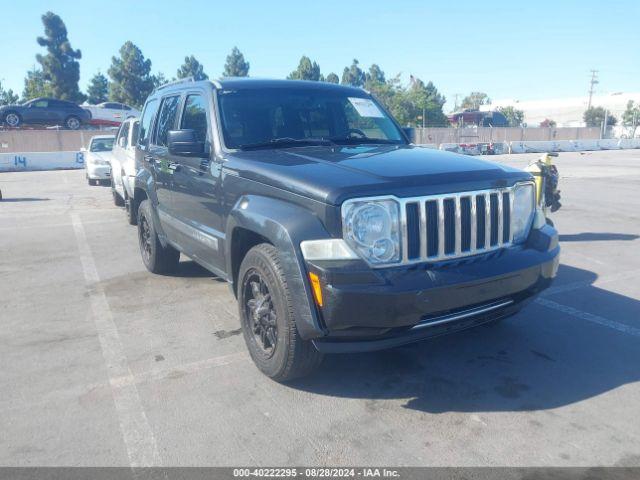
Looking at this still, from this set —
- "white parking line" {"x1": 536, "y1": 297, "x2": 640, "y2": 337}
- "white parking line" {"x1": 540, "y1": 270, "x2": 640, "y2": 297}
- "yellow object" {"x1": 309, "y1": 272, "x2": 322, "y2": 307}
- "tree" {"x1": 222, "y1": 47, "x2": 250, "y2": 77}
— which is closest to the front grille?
"yellow object" {"x1": 309, "y1": 272, "x2": 322, "y2": 307}

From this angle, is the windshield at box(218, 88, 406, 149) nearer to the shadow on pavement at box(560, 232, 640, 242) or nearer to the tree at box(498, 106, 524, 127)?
the shadow on pavement at box(560, 232, 640, 242)

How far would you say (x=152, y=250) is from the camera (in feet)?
20.1

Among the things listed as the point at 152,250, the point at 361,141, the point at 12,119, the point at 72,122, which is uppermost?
the point at 12,119

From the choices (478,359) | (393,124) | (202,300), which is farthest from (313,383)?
(393,124)

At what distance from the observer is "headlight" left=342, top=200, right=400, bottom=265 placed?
299 centimetres

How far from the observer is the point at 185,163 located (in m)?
4.71

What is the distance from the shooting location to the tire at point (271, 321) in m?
3.22

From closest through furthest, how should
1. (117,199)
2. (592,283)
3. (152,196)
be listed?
(592,283)
(152,196)
(117,199)

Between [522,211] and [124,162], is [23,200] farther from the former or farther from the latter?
[522,211]

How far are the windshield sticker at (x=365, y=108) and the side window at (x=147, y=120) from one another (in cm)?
226

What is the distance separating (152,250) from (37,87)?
200 ft

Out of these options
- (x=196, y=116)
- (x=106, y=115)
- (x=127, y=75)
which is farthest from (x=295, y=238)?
(x=127, y=75)

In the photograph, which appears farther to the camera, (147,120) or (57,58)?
(57,58)

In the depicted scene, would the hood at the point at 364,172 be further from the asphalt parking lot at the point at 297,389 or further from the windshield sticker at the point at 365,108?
the asphalt parking lot at the point at 297,389
